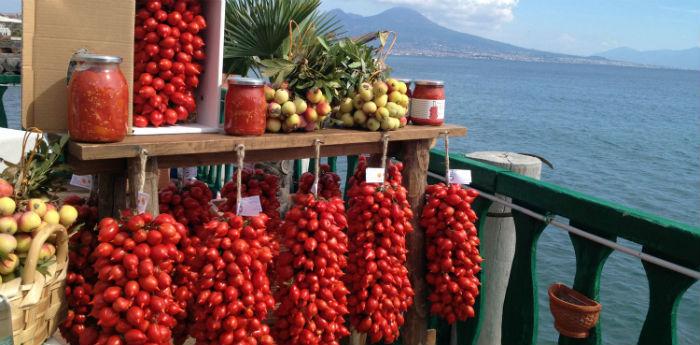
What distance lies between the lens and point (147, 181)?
2.23m

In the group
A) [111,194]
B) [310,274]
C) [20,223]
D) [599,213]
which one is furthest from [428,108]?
[20,223]

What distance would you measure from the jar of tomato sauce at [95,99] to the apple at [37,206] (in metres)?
0.25

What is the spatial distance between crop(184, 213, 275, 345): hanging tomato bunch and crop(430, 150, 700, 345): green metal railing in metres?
1.30

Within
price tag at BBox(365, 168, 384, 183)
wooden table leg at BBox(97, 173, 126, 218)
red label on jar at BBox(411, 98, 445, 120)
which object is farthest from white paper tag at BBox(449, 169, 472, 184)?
wooden table leg at BBox(97, 173, 126, 218)

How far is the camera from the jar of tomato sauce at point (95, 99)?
1.97 m

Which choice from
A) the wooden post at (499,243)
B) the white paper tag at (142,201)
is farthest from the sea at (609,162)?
the white paper tag at (142,201)

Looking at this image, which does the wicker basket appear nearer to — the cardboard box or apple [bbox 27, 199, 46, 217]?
apple [bbox 27, 199, 46, 217]

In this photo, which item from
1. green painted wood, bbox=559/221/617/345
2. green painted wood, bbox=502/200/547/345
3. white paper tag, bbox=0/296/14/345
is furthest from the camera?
green painted wood, bbox=502/200/547/345

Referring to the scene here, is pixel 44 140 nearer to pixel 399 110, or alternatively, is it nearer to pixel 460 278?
pixel 399 110

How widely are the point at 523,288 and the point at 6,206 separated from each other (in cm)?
221

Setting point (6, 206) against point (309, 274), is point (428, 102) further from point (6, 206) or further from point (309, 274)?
point (6, 206)

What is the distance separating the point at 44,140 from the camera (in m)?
2.16

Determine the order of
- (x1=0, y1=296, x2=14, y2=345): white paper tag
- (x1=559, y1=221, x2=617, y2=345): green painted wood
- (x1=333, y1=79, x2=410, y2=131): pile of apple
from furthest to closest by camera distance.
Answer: (x1=333, y1=79, x2=410, y2=131): pile of apple, (x1=559, y1=221, x2=617, y2=345): green painted wood, (x1=0, y1=296, x2=14, y2=345): white paper tag

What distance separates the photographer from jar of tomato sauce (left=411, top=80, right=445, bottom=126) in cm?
294
